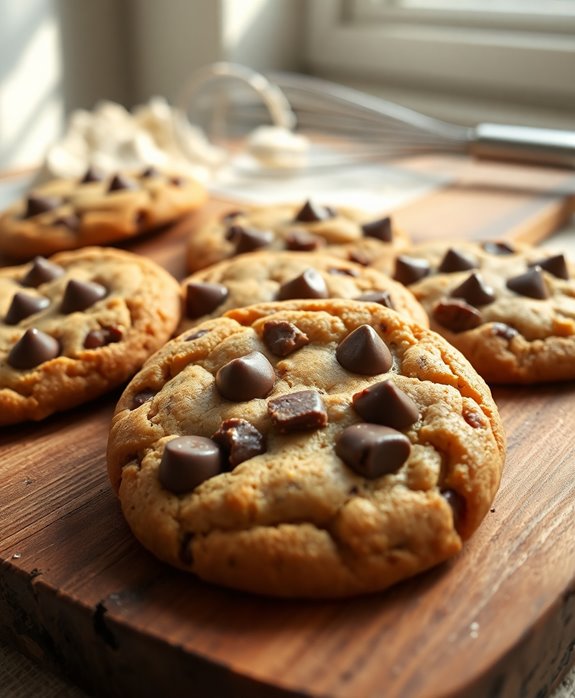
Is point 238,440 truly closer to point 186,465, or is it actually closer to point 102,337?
point 186,465

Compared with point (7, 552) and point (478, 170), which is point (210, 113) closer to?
point (478, 170)

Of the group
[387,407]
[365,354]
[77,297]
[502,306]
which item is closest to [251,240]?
[77,297]

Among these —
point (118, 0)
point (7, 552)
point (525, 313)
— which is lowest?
point (7, 552)

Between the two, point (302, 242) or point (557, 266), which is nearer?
point (557, 266)

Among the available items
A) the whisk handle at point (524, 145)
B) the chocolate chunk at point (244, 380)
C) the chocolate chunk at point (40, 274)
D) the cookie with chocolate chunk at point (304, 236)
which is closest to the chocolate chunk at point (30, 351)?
the chocolate chunk at point (40, 274)

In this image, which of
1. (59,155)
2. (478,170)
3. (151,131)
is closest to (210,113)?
(151,131)

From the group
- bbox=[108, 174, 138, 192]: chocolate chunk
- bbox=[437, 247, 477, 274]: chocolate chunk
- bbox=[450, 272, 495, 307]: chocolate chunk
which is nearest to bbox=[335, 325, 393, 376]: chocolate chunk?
bbox=[450, 272, 495, 307]: chocolate chunk

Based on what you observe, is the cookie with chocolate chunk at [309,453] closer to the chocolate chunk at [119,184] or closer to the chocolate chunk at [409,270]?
the chocolate chunk at [409,270]
